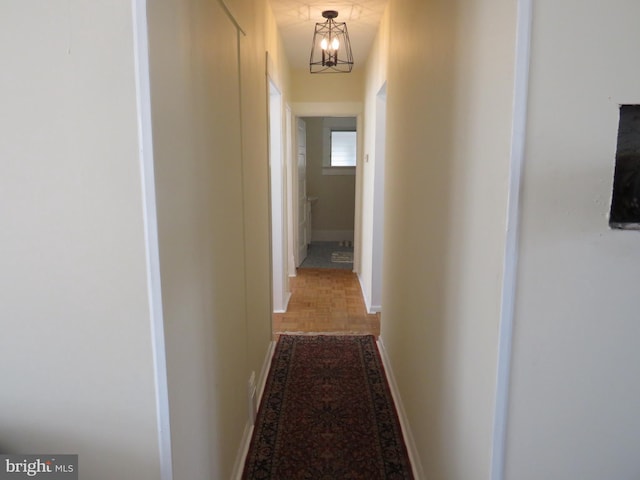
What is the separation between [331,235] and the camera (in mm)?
7332

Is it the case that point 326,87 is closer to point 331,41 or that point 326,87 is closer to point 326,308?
point 331,41

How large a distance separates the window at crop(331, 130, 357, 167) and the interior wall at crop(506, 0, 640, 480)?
6.30 metres

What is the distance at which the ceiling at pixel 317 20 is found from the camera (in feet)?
9.43

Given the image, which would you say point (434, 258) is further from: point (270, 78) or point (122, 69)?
point (270, 78)

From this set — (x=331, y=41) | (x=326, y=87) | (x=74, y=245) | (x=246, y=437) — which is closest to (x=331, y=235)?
(x=326, y=87)

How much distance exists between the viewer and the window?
7059 millimetres

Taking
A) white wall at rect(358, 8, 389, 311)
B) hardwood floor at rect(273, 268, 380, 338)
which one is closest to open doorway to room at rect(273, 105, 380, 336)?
hardwood floor at rect(273, 268, 380, 338)

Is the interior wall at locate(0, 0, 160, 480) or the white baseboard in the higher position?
the interior wall at locate(0, 0, 160, 480)

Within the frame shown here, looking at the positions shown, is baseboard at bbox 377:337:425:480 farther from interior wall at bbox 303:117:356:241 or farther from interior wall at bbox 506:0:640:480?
interior wall at bbox 303:117:356:241

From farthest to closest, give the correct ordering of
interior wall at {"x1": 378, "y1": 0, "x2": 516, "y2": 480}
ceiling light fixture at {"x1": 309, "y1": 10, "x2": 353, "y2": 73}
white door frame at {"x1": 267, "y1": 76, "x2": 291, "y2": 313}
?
white door frame at {"x1": 267, "y1": 76, "x2": 291, "y2": 313} → ceiling light fixture at {"x1": 309, "y1": 10, "x2": 353, "y2": 73} → interior wall at {"x1": 378, "y1": 0, "x2": 516, "y2": 480}

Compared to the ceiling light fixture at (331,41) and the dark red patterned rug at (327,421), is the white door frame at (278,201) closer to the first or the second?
the ceiling light fixture at (331,41)

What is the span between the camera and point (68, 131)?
921 mm

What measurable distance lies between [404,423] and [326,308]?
74.7 inches

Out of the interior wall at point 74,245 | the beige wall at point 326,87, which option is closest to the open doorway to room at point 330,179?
the beige wall at point 326,87
